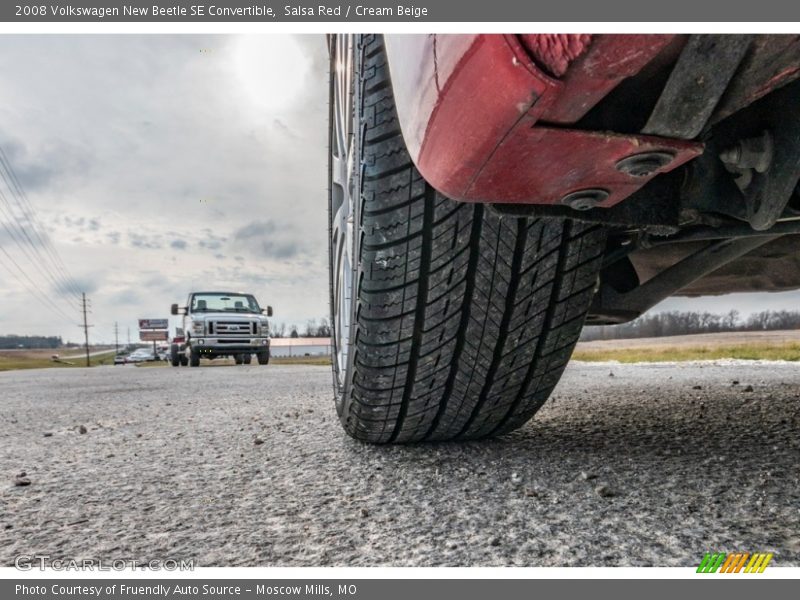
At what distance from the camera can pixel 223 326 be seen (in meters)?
9.64

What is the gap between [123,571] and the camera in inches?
31.3

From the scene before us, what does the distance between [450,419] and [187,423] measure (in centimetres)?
125

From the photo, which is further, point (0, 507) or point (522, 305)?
point (522, 305)

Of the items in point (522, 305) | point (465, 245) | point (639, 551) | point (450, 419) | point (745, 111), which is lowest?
point (639, 551)

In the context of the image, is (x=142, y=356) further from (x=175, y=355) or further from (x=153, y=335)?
(x=175, y=355)

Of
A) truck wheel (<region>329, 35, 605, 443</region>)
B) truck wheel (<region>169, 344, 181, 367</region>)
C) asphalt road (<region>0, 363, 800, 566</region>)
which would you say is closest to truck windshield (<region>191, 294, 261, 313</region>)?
truck wheel (<region>169, 344, 181, 367</region>)

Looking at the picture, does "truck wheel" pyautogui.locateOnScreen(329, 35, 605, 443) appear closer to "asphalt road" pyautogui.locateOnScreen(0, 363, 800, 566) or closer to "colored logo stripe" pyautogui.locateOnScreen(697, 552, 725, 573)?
"asphalt road" pyautogui.locateOnScreen(0, 363, 800, 566)

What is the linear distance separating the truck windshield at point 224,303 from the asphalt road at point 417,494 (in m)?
8.27

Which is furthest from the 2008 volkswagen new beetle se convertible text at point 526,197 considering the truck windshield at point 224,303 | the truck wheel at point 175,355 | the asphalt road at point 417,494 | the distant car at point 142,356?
the distant car at point 142,356

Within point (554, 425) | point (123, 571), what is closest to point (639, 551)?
point (123, 571)

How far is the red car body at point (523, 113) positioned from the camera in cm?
52

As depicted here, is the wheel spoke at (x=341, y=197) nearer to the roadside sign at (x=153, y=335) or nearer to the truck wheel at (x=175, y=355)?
the truck wheel at (x=175, y=355)

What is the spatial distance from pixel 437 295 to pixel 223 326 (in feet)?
30.0

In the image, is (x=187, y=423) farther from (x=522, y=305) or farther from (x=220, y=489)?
(x=522, y=305)
